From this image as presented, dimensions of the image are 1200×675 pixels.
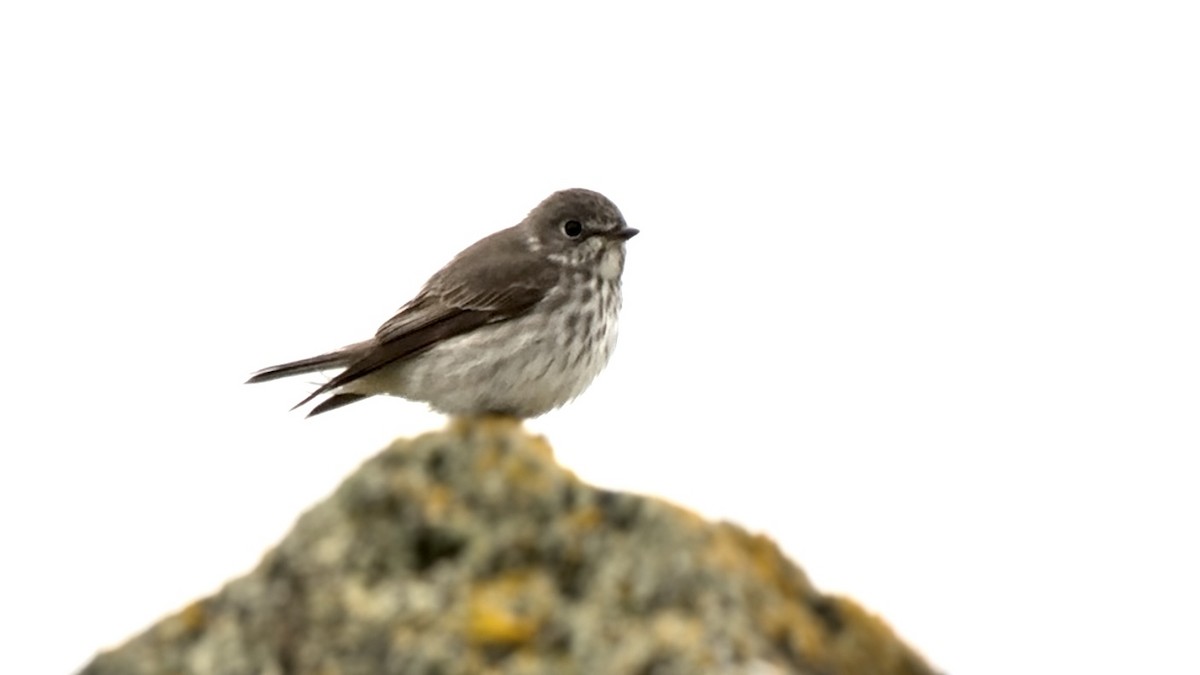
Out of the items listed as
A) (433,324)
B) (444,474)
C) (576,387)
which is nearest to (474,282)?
(433,324)

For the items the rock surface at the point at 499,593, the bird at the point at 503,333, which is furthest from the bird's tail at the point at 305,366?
the rock surface at the point at 499,593

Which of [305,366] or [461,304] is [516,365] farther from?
[305,366]

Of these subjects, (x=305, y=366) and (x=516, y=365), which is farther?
(x=305, y=366)

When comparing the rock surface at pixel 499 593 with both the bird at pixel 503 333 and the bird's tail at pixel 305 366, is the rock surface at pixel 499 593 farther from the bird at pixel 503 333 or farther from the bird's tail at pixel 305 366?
the bird's tail at pixel 305 366

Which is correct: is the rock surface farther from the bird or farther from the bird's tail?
the bird's tail

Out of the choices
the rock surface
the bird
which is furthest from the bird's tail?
the rock surface

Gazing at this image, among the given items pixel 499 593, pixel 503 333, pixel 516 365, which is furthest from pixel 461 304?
pixel 499 593
